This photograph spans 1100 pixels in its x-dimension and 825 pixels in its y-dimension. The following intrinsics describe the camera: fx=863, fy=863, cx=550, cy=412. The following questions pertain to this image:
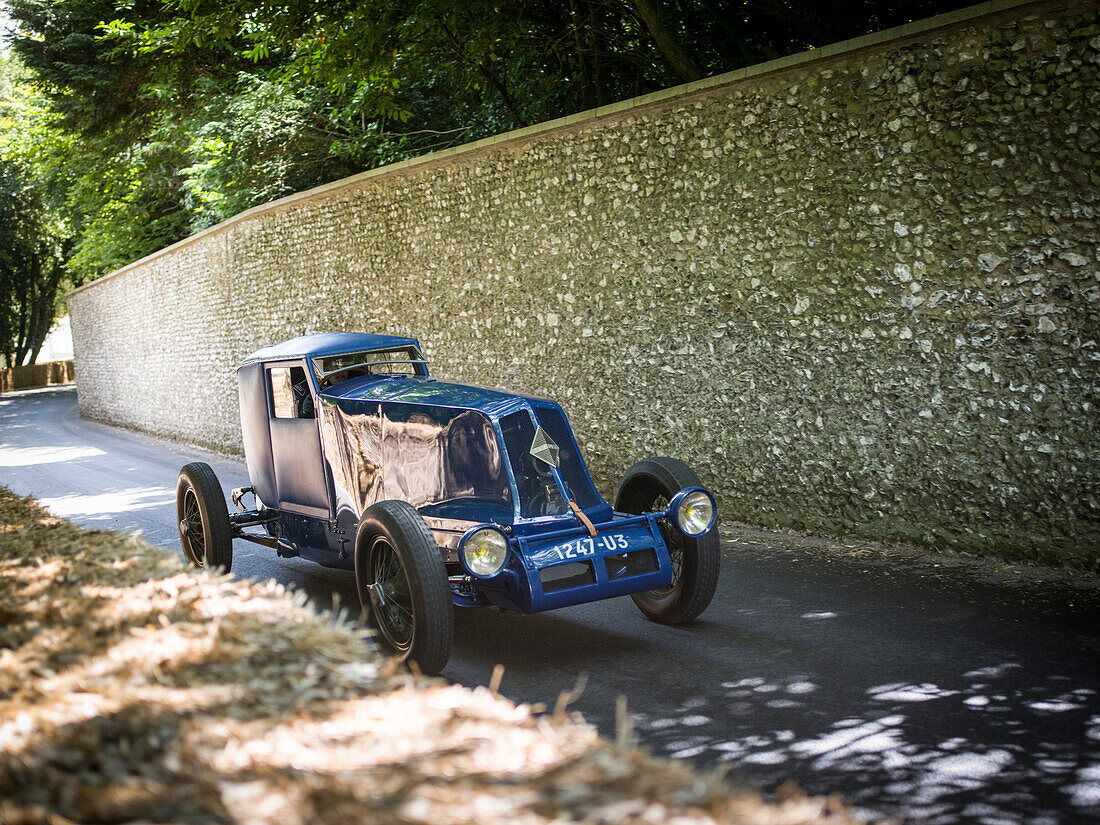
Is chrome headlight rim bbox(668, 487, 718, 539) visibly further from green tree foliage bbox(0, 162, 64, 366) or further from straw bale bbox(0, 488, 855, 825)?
green tree foliage bbox(0, 162, 64, 366)

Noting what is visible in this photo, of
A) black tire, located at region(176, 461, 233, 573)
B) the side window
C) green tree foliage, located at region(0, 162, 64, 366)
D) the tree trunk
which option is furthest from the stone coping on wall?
green tree foliage, located at region(0, 162, 64, 366)

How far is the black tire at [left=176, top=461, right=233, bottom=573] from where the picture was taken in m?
6.79

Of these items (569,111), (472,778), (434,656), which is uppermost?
(569,111)

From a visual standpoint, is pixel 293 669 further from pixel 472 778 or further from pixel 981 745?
pixel 981 745

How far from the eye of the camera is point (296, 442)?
6648mm

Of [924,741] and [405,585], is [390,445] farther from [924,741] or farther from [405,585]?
[924,741]

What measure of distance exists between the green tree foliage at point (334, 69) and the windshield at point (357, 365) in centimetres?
498

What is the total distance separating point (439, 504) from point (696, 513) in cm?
161

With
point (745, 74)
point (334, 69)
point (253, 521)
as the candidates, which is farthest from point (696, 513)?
point (334, 69)

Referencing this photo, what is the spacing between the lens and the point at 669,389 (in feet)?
28.5

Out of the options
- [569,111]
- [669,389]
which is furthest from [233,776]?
[569,111]

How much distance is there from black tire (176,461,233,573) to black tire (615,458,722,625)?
3219 mm

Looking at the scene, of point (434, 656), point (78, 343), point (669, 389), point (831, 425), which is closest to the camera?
point (434, 656)

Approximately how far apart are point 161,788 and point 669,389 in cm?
732
